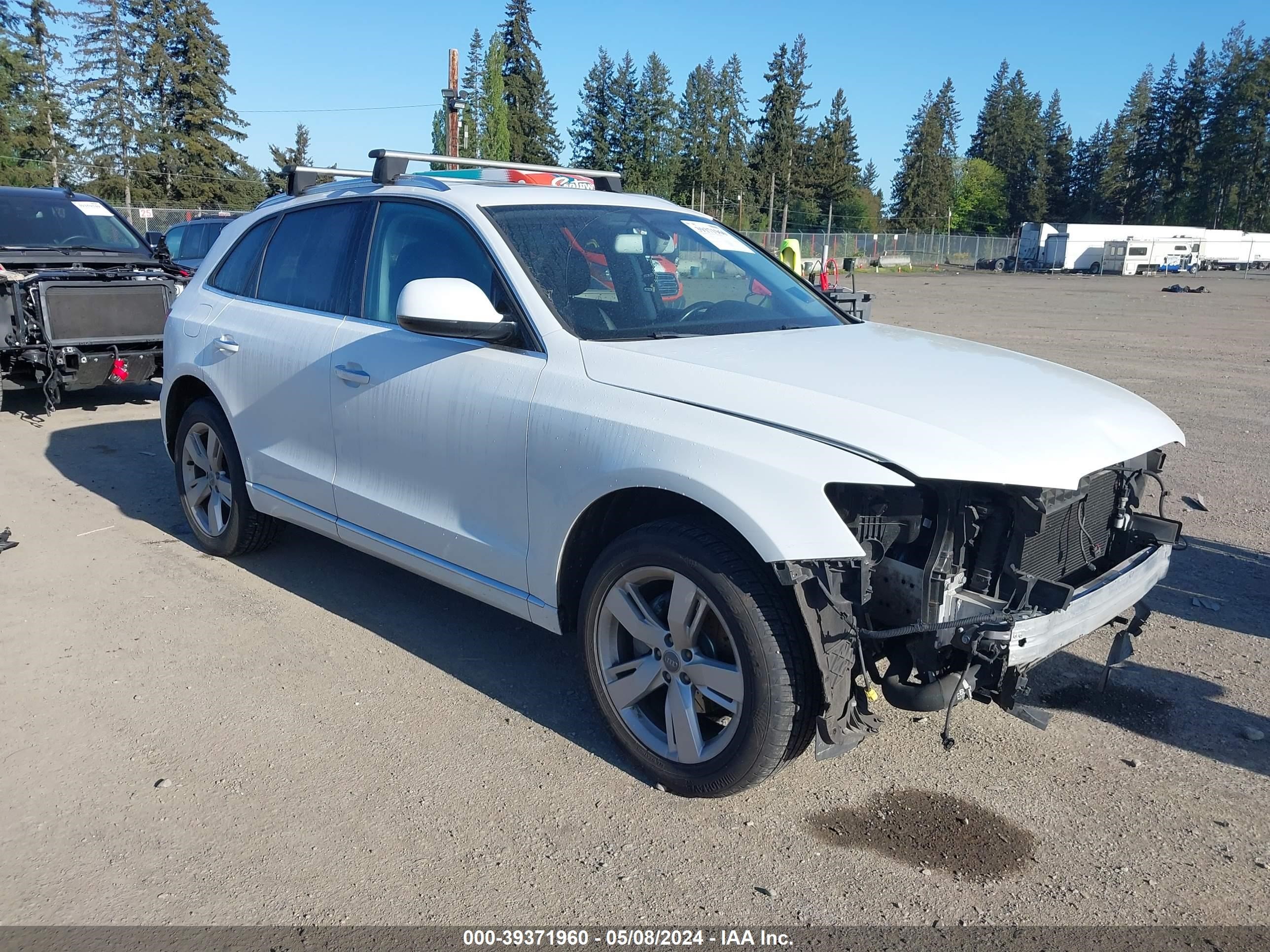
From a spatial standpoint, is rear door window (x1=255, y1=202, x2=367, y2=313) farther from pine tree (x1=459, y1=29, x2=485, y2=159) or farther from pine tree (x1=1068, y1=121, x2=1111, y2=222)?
pine tree (x1=1068, y1=121, x2=1111, y2=222)

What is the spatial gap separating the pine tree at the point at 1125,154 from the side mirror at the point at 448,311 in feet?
394

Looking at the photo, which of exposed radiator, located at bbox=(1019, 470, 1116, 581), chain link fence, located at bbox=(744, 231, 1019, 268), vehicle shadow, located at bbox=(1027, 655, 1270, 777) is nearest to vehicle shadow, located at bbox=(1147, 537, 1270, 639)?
vehicle shadow, located at bbox=(1027, 655, 1270, 777)

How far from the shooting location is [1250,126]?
321 ft

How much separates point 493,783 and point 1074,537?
2.10 m

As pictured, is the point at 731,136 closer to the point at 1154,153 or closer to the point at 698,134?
the point at 698,134

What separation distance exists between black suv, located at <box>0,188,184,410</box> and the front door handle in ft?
19.9

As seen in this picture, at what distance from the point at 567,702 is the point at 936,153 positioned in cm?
11674

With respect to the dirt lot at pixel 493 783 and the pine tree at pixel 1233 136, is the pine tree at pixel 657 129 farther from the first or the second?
the dirt lot at pixel 493 783

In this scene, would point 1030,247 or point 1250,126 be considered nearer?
point 1030,247

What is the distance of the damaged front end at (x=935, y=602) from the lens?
2.86 meters

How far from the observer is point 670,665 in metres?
3.27

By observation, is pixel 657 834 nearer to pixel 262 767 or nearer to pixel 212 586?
pixel 262 767

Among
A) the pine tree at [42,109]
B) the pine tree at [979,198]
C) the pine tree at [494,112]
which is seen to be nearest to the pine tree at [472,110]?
the pine tree at [494,112]

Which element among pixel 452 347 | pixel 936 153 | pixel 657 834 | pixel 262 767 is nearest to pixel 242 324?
pixel 452 347
